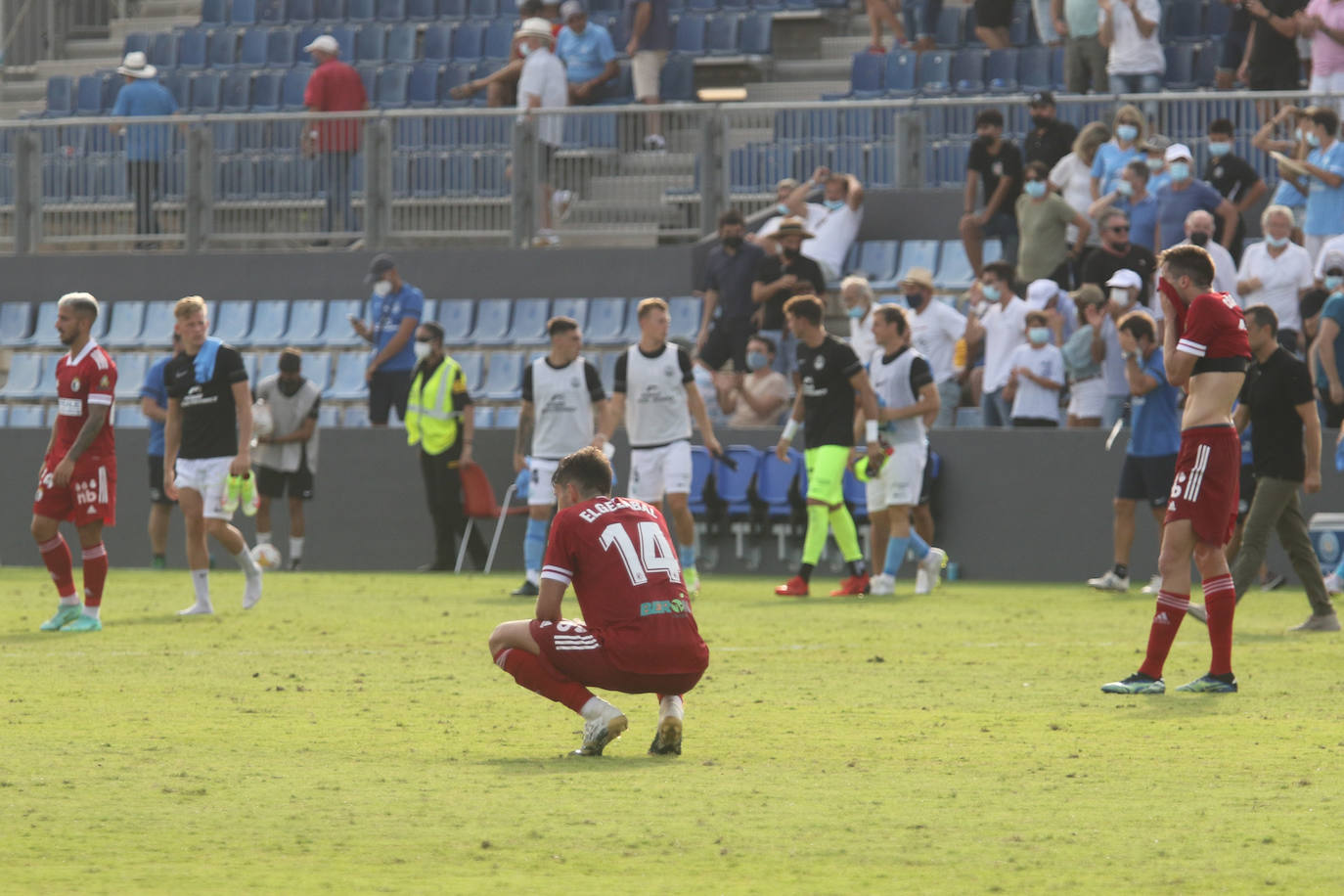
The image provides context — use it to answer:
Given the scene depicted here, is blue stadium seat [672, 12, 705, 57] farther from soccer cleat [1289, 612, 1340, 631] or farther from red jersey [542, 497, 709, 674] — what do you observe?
red jersey [542, 497, 709, 674]

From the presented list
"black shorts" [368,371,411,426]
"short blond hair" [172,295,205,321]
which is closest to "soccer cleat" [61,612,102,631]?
"short blond hair" [172,295,205,321]

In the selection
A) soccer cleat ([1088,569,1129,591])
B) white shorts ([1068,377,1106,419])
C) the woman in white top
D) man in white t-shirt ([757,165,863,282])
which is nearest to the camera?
soccer cleat ([1088,569,1129,591])

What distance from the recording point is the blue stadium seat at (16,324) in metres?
25.5

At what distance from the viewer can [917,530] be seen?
18734 mm

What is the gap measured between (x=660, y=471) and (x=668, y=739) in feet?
27.6

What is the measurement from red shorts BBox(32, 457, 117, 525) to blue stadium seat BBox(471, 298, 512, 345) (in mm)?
10405

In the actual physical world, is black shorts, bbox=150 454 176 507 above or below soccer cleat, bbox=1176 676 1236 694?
below

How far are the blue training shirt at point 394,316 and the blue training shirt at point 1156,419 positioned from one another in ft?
28.0

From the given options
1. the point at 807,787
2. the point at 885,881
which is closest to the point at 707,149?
the point at 807,787

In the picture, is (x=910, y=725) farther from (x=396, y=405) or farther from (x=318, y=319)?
(x=318, y=319)

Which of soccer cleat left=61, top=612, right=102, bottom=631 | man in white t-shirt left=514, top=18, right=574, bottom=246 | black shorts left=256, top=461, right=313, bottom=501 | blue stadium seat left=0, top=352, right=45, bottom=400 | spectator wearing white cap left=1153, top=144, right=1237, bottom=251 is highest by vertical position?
man in white t-shirt left=514, top=18, right=574, bottom=246

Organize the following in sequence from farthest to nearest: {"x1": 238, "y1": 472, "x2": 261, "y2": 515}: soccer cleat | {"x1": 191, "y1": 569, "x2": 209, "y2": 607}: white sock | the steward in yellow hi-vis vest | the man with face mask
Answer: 1. the man with face mask
2. the steward in yellow hi-vis vest
3. {"x1": 238, "y1": 472, "x2": 261, "y2": 515}: soccer cleat
4. {"x1": 191, "y1": 569, "x2": 209, "y2": 607}: white sock

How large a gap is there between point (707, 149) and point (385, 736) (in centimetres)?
1530

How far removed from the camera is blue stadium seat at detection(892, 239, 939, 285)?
72.2ft
